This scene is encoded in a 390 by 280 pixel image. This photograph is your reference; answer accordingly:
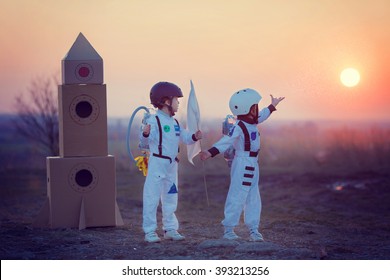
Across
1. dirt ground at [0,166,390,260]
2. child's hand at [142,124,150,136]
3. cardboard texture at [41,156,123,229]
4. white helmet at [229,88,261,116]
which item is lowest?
dirt ground at [0,166,390,260]

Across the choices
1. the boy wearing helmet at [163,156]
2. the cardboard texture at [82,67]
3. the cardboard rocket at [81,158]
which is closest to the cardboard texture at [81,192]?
the cardboard rocket at [81,158]

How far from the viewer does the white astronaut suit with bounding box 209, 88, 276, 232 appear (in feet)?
24.2

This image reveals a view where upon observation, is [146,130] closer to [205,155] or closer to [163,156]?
[163,156]

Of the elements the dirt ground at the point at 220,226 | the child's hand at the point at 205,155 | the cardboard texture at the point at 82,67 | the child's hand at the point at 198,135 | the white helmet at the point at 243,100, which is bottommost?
the dirt ground at the point at 220,226

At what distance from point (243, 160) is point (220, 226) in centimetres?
184

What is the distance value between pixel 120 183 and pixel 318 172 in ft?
13.2

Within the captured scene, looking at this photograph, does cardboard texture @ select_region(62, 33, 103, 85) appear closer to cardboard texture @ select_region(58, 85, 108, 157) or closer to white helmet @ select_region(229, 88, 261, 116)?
cardboard texture @ select_region(58, 85, 108, 157)

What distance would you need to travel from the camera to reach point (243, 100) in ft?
24.5

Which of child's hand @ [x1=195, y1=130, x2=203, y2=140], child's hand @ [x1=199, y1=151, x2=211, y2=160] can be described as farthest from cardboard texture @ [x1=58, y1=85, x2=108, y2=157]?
child's hand @ [x1=199, y1=151, x2=211, y2=160]

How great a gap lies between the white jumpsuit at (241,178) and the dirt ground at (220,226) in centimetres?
28

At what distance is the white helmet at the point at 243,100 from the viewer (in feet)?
24.5

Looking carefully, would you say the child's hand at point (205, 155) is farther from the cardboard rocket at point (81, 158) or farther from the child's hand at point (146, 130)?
the cardboard rocket at point (81, 158)

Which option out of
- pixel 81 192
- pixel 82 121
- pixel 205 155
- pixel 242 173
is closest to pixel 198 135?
pixel 205 155
